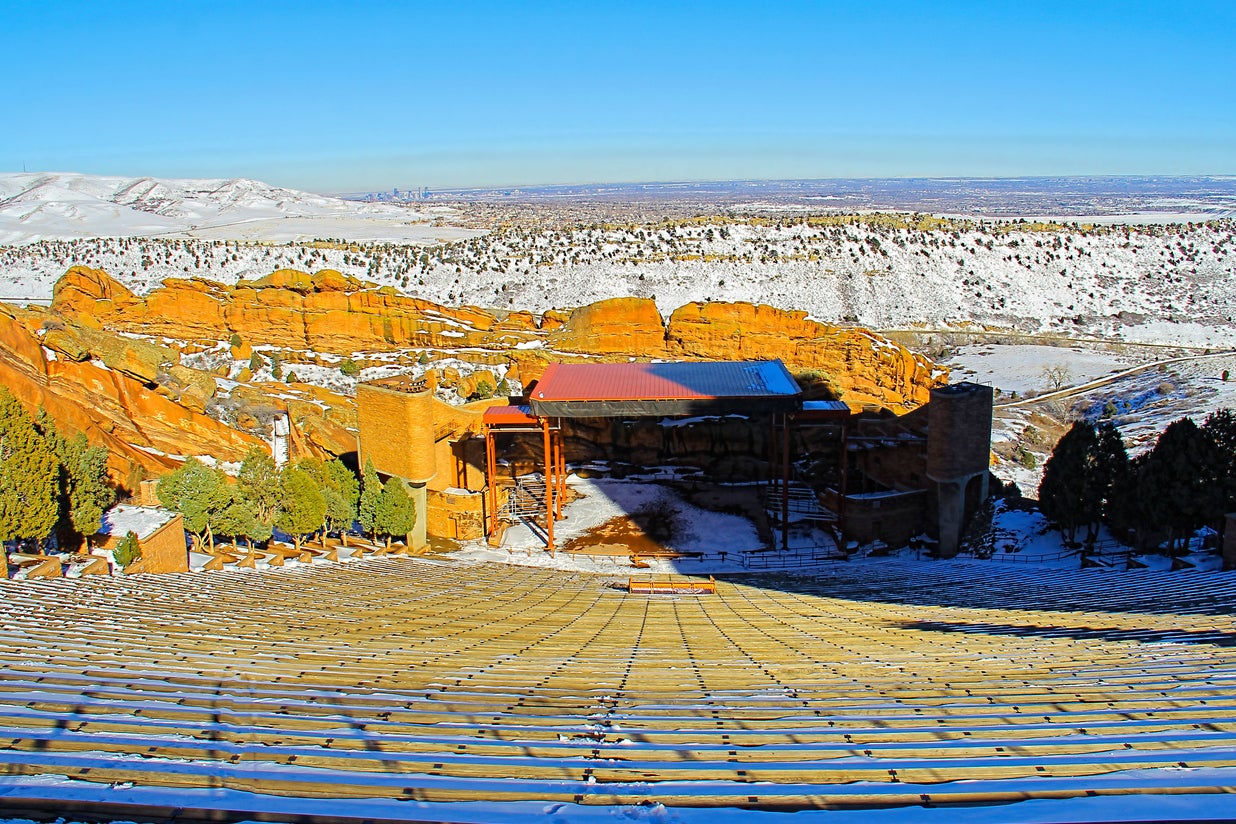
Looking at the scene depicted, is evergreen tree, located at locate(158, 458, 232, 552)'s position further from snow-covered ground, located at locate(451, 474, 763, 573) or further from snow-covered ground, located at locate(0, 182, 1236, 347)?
snow-covered ground, located at locate(0, 182, 1236, 347)

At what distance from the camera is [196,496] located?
69.9 feet

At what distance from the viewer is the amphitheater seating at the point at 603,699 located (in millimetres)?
4789

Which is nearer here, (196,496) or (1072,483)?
(196,496)

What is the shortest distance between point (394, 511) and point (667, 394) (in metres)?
9.47

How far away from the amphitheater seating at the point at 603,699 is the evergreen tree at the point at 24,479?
160 inches

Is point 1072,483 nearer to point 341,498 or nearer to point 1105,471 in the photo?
point 1105,471

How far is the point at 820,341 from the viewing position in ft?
128

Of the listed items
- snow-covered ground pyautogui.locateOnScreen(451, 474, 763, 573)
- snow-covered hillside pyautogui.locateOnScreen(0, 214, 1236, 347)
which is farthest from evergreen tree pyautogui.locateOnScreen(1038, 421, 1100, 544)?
snow-covered hillside pyautogui.locateOnScreen(0, 214, 1236, 347)

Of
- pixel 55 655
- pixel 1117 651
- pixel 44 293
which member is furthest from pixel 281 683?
pixel 44 293

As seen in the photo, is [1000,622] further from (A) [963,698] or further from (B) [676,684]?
(B) [676,684]

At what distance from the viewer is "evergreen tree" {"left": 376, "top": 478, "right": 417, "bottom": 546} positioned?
25.1 metres

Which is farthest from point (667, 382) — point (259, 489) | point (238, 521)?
point (238, 521)

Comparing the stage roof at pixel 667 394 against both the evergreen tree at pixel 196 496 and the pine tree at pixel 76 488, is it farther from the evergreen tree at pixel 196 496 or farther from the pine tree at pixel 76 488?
the pine tree at pixel 76 488

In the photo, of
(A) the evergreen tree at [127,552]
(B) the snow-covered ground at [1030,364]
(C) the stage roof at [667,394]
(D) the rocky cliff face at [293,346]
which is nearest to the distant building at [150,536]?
(A) the evergreen tree at [127,552]
